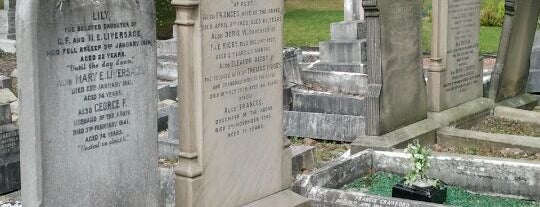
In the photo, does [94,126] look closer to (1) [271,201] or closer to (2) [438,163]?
(1) [271,201]

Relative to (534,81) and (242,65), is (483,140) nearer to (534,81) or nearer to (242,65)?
(242,65)

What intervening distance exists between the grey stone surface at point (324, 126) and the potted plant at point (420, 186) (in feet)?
9.64

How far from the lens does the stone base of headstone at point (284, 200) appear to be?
21.6 feet

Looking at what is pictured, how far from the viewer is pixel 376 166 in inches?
322

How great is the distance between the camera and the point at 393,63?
29.0ft

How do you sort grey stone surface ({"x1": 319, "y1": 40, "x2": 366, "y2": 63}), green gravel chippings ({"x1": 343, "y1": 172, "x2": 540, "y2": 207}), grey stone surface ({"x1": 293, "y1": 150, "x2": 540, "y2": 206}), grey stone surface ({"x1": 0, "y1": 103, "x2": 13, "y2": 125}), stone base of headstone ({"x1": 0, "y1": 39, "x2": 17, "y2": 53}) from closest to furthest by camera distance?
grey stone surface ({"x1": 293, "y1": 150, "x2": 540, "y2": 206}), green gravel chippings ({"x1": 343, "y1": 172, "x2": 540, "y2": 207}), grey stone surface ({"x1": 0, "y1": 103, "x2": 13, "y2": 125}), grey stone surface ({"x1": 319, "y1": 40, "x2": 366, "y2": 63}), stone base of headstone ({"x1": 0, "y1": 39, "x2": 17, "y2": 53})

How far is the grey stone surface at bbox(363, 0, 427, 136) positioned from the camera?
28.2ft

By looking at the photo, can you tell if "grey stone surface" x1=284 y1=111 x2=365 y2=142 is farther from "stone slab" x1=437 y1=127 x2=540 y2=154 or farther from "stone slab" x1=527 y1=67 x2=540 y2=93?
"stone slab" x1=527 y1=67 x2=540 y2=93

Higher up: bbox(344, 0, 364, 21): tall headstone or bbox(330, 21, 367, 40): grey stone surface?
bbox(344, 0, 364, 21): tall headstone

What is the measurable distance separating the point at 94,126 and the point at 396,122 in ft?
14.5

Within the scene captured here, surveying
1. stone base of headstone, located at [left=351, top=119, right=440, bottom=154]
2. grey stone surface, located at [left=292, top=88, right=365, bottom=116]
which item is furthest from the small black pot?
grey stone surface, located at [left=292, top=88, right=365, bottom=116]

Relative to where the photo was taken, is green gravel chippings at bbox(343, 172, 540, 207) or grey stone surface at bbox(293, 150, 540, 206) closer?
grey stone surface at bbox(293, 150, 540, 206)

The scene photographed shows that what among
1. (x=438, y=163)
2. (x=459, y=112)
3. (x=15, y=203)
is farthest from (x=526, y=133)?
(x=15, y=203)

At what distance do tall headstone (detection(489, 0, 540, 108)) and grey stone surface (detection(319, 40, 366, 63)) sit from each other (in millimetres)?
3220
